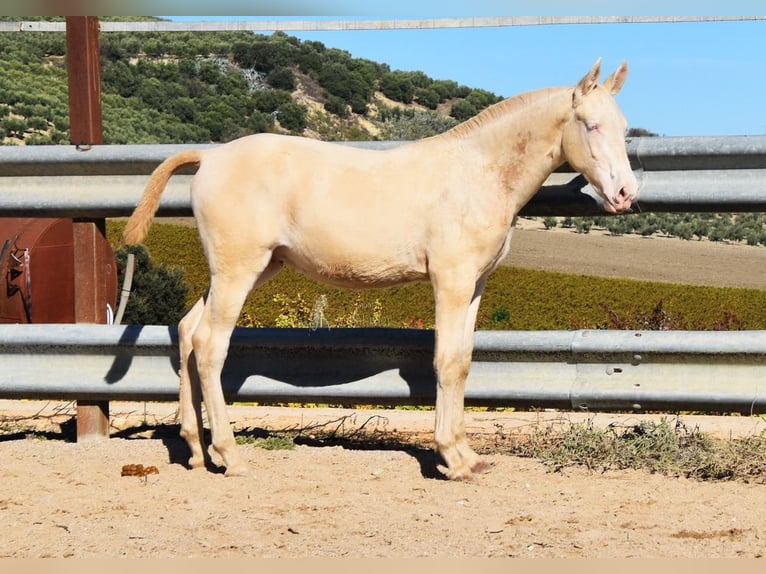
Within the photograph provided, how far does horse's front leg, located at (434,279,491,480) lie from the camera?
5.22 metres

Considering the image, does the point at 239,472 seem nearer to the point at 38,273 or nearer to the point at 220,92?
the point at 38,273

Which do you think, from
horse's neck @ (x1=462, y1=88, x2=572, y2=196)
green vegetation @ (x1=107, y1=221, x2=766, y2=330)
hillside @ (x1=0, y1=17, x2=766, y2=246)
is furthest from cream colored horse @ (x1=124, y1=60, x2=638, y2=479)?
hillside @ (x1=0, y1=17, x2=766, y2=246)

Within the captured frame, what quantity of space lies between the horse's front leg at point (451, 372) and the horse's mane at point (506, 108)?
0.79 metres

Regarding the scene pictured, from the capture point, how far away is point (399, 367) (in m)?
5.75

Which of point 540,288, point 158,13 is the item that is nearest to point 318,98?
point 540,288

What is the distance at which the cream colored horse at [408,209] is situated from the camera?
523 cm

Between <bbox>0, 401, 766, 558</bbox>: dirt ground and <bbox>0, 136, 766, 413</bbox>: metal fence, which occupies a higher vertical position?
<bbox>0, 136, 766, 413</bbox>: metal fence

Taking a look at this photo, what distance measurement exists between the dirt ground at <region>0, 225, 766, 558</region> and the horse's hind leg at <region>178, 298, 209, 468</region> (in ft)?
0.46

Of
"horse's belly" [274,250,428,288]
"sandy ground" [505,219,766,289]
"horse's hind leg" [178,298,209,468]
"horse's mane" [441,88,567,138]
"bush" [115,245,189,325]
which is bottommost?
"sandy ground" [505,219,766,289]

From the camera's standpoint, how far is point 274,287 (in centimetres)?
1680

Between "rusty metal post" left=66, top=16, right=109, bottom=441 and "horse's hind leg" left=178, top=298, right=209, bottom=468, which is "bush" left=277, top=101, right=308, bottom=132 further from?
"horse's hind leg" left=178, top=298, right=209, bottom=468

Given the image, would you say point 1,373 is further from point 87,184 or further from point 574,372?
point 574,372

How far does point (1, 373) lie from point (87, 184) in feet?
3.61

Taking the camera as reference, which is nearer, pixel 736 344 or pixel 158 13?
pixel 736 344
